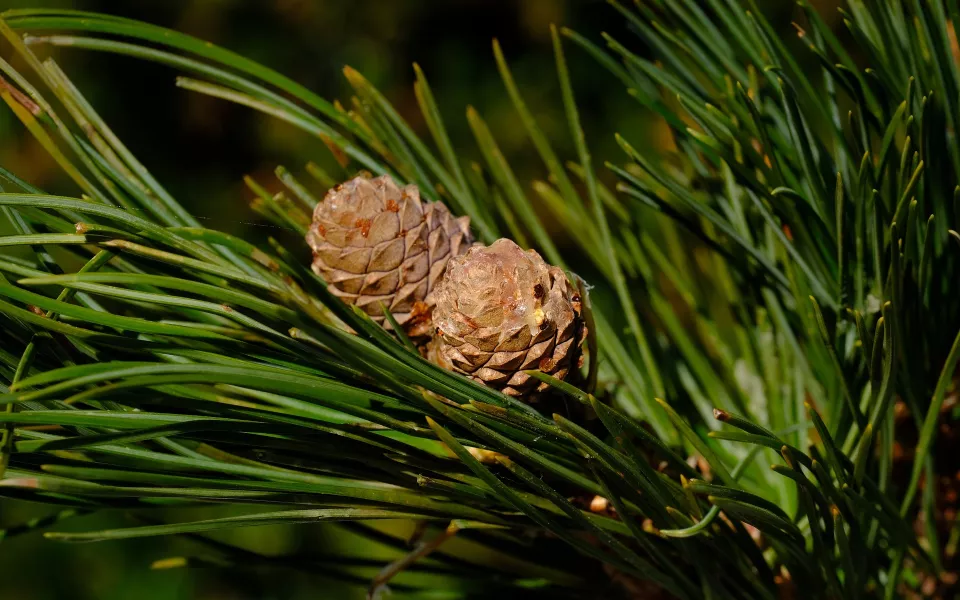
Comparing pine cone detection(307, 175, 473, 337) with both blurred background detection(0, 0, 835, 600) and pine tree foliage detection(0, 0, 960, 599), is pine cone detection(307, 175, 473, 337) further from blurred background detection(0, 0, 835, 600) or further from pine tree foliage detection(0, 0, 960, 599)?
blurred background detection(0, 0, 835, 600)

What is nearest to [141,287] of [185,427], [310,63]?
[185,427]

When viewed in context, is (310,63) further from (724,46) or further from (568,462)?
(568,462)

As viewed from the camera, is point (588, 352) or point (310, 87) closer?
point (588, 352)

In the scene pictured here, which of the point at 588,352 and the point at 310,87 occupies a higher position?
the point at 310,87

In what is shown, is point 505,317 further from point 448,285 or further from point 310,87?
point 310,87

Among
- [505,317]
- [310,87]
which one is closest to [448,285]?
[505,317]

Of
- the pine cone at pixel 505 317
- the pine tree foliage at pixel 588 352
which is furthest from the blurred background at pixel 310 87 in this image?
the pine cone at pixel 505 317
